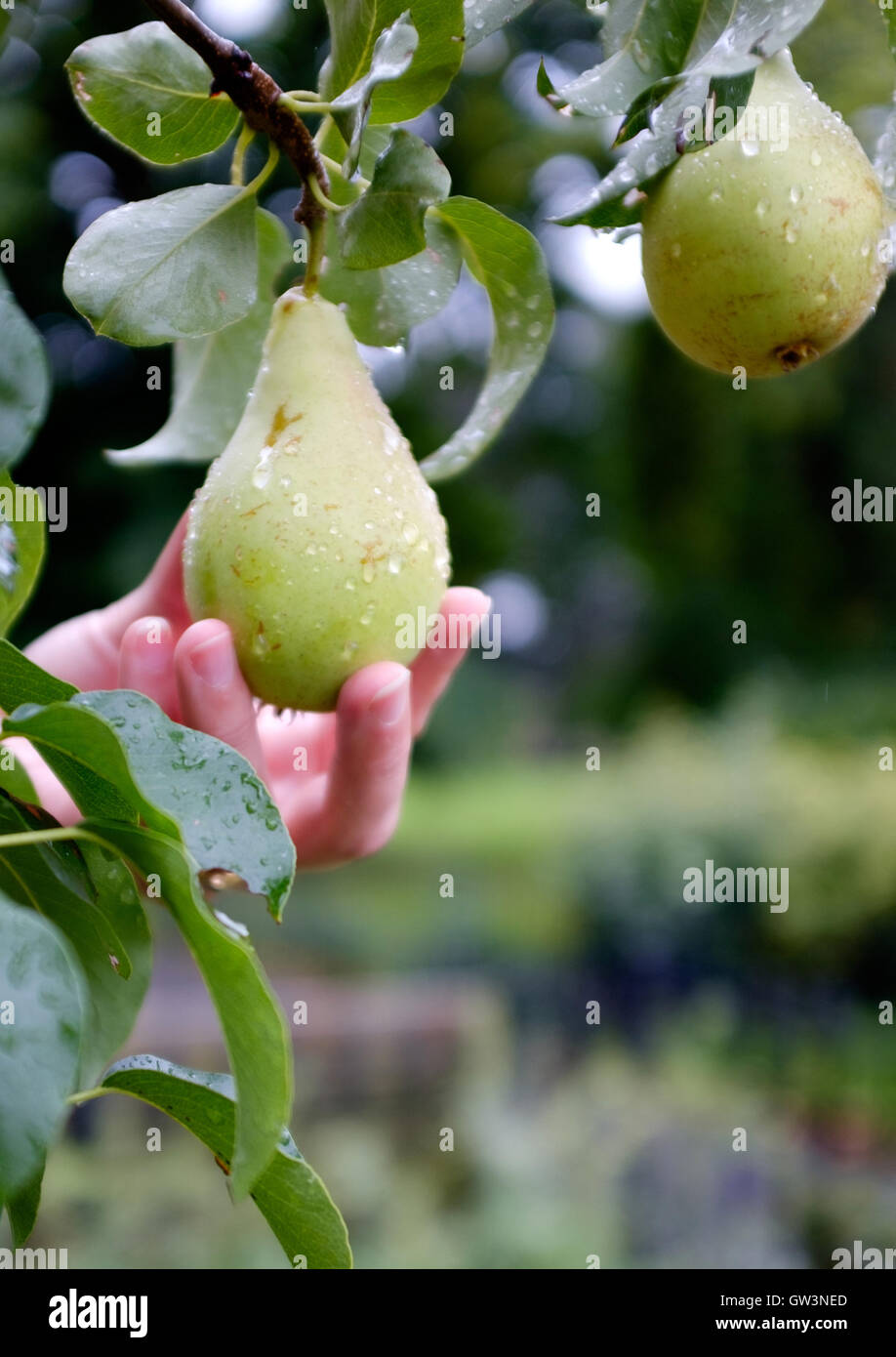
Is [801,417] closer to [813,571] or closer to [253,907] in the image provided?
[813,571]

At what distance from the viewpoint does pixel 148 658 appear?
741mm

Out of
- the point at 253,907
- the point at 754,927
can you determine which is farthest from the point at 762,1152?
the point at 253,907

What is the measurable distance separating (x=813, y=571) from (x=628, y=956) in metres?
4.06

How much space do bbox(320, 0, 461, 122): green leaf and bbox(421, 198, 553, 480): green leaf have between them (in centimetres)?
6

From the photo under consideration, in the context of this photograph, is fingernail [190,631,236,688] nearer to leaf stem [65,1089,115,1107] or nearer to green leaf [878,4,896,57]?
leaf stem [65,1089,115,1107]

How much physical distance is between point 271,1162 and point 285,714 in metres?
0.29

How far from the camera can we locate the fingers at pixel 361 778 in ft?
1.84

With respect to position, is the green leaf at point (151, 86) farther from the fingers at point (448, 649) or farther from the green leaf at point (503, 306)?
the fingers at point (448, 649)

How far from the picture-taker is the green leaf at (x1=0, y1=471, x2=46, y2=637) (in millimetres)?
465

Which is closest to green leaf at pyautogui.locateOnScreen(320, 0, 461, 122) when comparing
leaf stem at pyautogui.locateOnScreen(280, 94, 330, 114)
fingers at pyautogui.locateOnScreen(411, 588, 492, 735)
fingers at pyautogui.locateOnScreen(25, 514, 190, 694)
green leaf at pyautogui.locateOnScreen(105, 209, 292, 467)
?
leaf stem at pyautogui.locateOnScreen(280, 94, 330, 114)

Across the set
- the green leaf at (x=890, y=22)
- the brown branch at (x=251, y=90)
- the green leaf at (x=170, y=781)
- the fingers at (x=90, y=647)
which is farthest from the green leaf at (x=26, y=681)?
the fingers at (x=90, y=647)

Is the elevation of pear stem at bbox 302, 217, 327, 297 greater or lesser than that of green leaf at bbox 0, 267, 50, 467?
greater

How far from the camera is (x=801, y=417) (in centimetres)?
736

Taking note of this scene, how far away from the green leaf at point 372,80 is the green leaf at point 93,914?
0.83 feet
